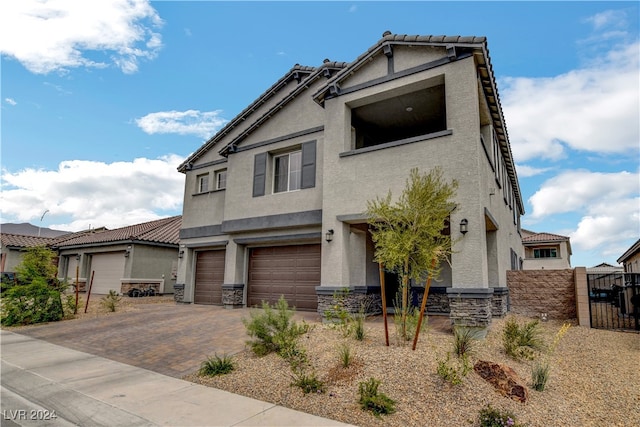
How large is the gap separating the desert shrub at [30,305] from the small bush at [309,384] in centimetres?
1099

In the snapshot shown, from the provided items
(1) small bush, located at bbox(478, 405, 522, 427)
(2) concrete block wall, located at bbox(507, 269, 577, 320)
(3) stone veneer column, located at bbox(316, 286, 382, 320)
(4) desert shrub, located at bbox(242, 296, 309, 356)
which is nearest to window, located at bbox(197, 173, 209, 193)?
(3) stone veneer column, located at bbox(316, 286, 382, 320)

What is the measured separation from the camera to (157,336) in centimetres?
953

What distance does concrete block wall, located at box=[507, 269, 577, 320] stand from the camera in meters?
11.6

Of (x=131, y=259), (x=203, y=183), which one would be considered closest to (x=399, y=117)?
(x=203, y=183)

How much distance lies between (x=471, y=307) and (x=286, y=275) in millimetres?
7184

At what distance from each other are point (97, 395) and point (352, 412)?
4055 mm

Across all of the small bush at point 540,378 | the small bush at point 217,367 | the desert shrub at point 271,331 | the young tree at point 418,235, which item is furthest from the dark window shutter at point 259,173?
the small bush at point 540,378

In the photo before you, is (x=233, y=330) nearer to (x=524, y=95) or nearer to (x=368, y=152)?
(x=368, y=152)

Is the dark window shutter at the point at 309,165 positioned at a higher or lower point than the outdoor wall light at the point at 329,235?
higher

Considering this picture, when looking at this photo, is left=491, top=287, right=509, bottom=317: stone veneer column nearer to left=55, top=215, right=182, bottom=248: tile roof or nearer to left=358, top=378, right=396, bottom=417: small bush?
left=358, top=378, right=396, bottom=417: small bush

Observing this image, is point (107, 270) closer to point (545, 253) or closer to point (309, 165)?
point (309, 165)

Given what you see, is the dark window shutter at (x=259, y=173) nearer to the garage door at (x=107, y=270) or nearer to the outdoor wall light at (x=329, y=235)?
the outdoor wall light at (x=329, y=235)

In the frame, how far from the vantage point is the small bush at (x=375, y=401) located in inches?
186

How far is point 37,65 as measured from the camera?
11477 mm
